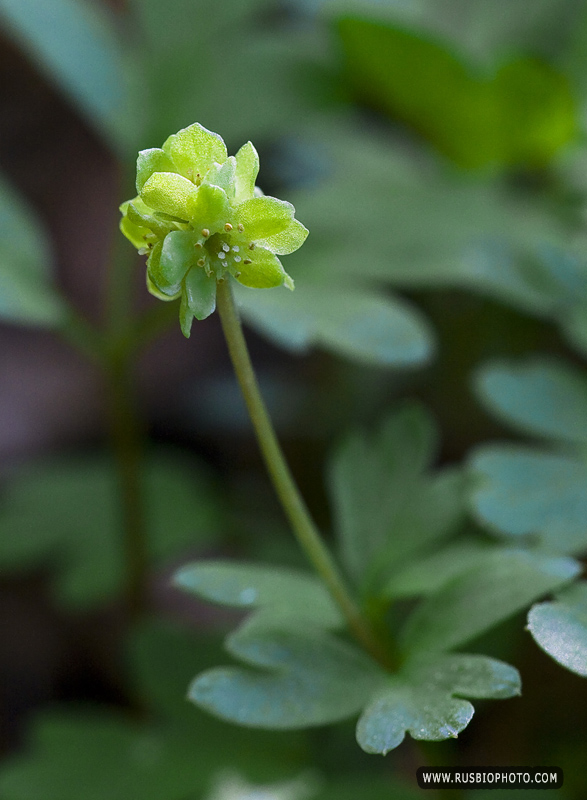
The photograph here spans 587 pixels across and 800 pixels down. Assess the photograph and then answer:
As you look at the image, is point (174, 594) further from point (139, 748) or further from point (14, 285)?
point (14, 285)

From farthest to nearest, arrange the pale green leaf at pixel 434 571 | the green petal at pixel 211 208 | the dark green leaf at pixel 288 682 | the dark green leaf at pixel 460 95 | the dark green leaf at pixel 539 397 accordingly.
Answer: the dark green leaf at pixel 460 95
the dark green leaf at pixel 539 397
the pale green leaf at pixel 434 571
the dark green leaf at pixel 288 682
the green petal at pixel 211 208

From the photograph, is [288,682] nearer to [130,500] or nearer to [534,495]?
[534,495]

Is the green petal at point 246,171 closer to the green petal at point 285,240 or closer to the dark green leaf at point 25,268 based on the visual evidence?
the green petal at point 285,240

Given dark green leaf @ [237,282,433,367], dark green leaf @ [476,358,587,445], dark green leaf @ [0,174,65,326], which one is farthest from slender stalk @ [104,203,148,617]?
dark green leaf @ [476,358,587,445]

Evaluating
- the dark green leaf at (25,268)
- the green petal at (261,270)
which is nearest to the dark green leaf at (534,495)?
the green petal at (261,270)

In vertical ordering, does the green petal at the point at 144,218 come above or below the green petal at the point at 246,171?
below

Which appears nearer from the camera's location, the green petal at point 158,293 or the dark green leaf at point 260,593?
the green petal at point 158,293
